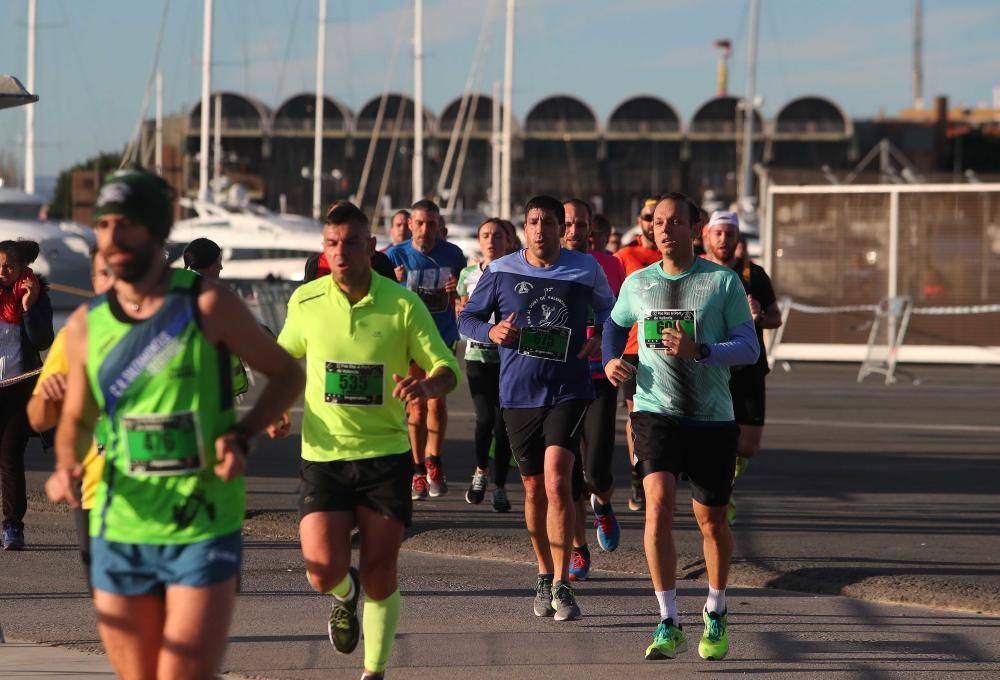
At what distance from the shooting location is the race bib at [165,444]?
14.6 feet

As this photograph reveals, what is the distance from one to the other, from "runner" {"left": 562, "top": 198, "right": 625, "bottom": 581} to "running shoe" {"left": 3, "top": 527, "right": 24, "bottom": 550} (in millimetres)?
3191

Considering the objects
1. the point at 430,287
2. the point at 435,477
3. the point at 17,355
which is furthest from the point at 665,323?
the point at 430,287

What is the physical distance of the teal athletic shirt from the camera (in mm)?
7137

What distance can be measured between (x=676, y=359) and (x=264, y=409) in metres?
2.88

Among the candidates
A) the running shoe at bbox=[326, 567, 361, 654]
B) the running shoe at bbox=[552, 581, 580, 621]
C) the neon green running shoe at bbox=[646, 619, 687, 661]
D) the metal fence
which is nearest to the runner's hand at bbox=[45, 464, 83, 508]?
the running shoe at bbox=[326, 567, 361, 654]

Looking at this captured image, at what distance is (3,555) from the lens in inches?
368

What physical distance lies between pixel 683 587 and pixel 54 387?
4.45m

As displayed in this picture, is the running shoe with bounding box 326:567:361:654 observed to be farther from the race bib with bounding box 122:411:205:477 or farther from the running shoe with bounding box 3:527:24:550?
the running shoe with bounding box 3:527:24:550

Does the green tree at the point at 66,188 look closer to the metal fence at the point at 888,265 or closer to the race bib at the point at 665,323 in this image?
the metal fence at the point at 888,265

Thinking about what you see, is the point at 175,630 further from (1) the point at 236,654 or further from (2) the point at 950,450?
(2) the point at 950,450

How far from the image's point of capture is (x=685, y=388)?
7.15 meters

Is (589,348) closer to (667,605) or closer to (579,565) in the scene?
(579,565)

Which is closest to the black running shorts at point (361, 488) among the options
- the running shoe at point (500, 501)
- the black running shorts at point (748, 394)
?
the black running shorts at point (748, 394)

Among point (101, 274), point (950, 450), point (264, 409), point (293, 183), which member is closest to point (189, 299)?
point (264, 409)
